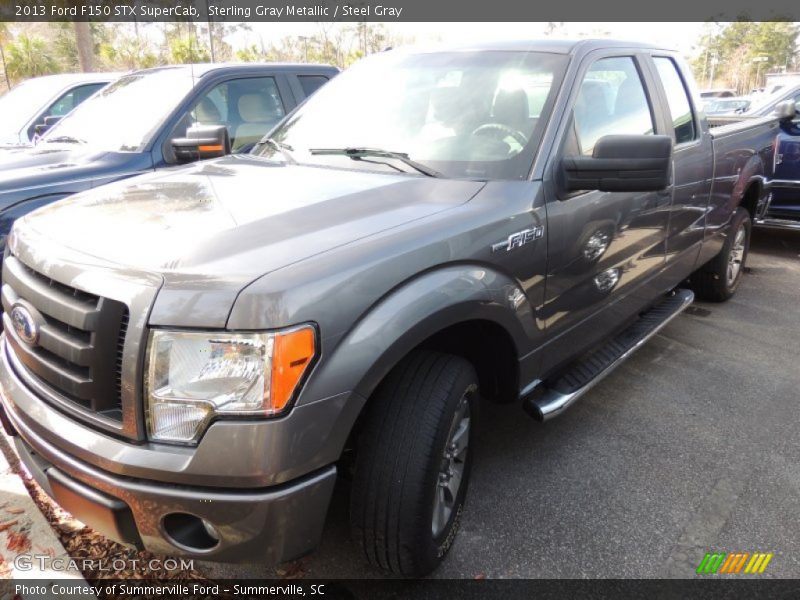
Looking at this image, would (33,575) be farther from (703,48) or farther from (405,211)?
(703,48)

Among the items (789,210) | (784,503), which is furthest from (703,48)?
(784,503)

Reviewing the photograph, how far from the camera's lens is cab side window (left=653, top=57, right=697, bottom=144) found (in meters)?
3.71

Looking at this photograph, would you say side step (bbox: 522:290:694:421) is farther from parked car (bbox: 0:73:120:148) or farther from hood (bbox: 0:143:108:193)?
parked car (bbox: 0:73:120:148)

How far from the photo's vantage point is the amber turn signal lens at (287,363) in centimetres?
164

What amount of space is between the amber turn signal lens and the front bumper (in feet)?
0.82

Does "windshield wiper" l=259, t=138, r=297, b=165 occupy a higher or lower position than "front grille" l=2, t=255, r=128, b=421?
higher

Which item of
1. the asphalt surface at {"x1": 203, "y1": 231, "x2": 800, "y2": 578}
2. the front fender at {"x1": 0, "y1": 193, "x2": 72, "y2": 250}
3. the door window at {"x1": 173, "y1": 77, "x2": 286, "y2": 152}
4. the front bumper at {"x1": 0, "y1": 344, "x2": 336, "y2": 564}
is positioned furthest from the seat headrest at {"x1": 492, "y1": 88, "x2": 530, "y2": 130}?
the front fender at {"x1": 0, "y1": 193, "x2": 72, "y2": 250}

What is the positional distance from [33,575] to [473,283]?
1.82 metres

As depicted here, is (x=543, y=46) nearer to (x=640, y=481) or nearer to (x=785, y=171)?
(x=640, y=481)

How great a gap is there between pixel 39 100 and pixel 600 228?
7.39 metres

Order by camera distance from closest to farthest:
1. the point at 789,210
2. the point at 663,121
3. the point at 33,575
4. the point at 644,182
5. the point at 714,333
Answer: the point at 33,575
the point at 644,182
the point at 663,121
the point at 714,333
the point at 789,210

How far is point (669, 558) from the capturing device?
7.91ft

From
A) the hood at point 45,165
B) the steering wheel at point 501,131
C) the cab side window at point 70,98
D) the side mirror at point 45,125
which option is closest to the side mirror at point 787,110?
the steering wheel at point 501,131

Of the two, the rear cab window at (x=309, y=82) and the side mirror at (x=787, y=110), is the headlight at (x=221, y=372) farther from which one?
the side mirror at (x=787, y=110)
